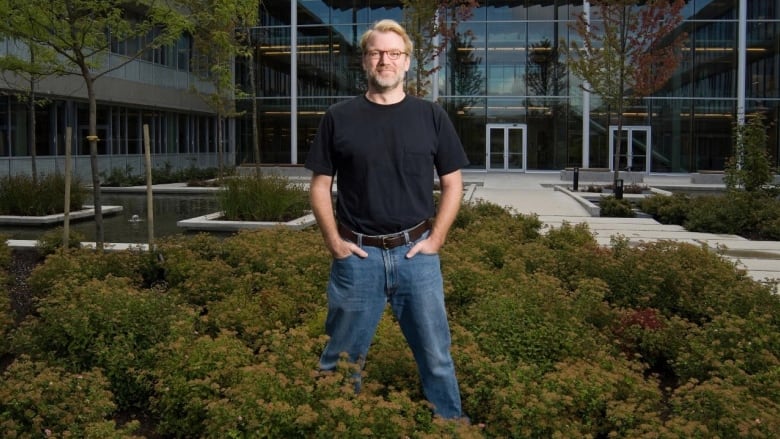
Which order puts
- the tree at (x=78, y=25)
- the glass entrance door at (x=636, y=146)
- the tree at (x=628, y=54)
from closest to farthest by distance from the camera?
the tree at (x=78, y=25), the tree at (x=628, y=54), the glass entrance door at (x=636, y=146)

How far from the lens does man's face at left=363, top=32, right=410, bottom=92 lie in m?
3.65

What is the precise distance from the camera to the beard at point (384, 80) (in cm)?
364

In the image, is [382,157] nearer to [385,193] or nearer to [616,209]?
[385,193]

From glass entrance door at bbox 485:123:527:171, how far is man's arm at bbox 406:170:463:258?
37.7 metres

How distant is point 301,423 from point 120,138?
109 feet

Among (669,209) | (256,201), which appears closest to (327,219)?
(256,201)

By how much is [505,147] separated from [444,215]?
125 ft

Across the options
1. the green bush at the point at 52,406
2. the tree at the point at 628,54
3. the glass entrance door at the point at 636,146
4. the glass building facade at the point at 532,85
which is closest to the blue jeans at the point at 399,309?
the green bush at the point at 52,406

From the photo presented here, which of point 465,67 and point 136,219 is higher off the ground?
point 465,67

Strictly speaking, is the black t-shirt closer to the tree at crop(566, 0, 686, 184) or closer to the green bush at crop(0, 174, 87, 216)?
the green bush at crop(0, 174, 87, 216)

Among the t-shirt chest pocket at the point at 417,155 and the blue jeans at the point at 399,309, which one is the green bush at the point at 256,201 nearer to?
the blue jeans at the point at 399,309

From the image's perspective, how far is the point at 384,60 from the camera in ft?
12.0

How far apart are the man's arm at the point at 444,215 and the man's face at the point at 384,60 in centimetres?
53

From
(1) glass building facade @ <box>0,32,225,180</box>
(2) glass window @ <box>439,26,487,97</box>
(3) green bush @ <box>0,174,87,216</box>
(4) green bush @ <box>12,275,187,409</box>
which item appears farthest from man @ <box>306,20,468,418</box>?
(2) glass window @ <box>439,26,487,97</box>
